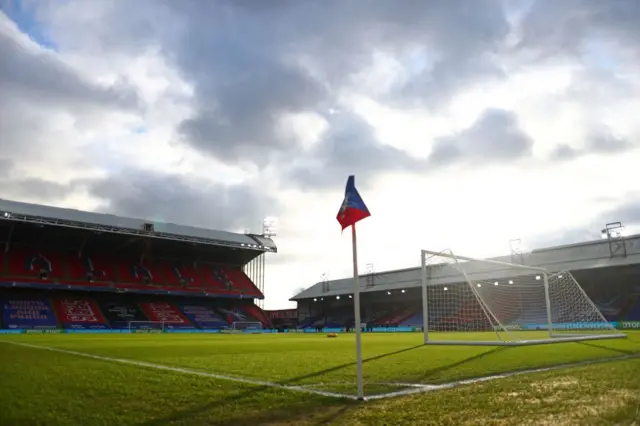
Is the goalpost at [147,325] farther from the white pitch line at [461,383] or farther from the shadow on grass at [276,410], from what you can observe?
the shadow on grass at [276,410]

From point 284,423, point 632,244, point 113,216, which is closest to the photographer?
point 284,423

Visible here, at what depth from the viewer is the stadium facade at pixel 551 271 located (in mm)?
47594

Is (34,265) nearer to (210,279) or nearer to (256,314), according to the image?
(210,279)

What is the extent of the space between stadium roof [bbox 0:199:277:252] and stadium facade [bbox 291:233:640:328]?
16846 millimetres

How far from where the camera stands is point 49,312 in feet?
164

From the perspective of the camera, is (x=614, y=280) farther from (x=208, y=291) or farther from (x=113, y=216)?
(x=113, y=216)

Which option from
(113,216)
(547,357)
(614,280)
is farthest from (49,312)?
(614,280)

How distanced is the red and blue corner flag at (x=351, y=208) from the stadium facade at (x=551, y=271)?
38.2 m

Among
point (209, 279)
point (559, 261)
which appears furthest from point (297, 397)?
point (209, 279)

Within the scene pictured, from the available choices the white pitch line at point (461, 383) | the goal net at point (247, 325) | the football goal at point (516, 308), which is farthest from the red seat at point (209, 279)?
the white pitch line at point (461, 383)

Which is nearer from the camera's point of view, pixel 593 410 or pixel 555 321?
pixel 593 410

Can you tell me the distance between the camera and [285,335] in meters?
45.0

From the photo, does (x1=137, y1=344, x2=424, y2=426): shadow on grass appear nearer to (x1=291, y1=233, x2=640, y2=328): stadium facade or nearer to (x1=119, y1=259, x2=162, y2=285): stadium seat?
(x1=291, y1=233, x2=640, y2=328): stadium facade

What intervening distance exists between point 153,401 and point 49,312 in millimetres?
50212
